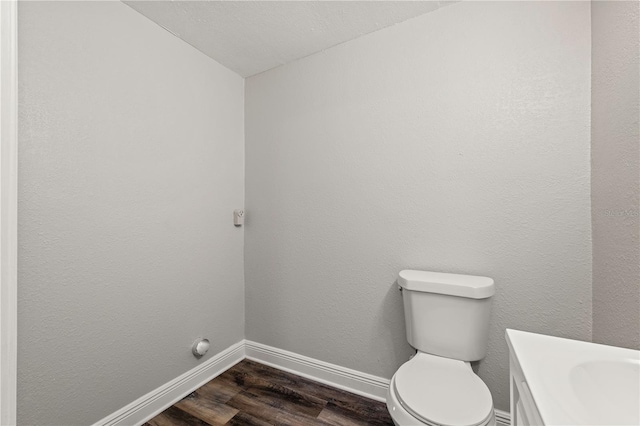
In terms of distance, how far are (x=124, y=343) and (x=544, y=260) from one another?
2158 mm

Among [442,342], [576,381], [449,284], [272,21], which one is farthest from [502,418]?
[272,21]

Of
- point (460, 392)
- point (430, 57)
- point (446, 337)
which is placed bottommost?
point (460, 392)

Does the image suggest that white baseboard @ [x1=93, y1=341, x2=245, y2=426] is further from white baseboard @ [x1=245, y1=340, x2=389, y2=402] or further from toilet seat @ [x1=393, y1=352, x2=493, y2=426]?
toilet seat @ [x1=393, y1=352, x2=493, y2=426]

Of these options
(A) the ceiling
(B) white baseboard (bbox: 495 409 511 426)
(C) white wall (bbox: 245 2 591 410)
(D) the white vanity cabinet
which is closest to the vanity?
(D) the white vanity cabinet

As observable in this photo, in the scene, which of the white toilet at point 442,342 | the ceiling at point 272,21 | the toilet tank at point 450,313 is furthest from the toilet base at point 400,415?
the ceiling at point 272,21

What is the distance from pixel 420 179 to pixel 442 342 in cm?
86

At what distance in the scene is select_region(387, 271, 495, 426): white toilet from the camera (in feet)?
3.46

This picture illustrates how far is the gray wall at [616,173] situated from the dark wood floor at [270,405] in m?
1.16

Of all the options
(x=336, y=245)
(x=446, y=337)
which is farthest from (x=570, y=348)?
(x=336, y=245)

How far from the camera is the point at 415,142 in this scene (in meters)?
1.59

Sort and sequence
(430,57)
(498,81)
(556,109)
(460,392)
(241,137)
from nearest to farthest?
(460,392) < (556,109) < (498,81) < (430,57) < (241,137)

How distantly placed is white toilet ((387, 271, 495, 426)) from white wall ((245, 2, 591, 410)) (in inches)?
6.5

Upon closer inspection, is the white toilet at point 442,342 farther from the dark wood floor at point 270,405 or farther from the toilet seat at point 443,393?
the dark wood floor at point 270,405

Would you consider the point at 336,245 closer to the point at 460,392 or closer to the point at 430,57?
the point at 460,392
